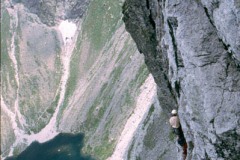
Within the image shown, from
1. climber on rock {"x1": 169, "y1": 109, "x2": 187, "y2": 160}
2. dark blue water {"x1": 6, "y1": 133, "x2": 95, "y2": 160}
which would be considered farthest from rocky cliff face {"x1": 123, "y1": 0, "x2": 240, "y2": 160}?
dark blue water {"x1": 6, "y1": 133, "x2": 95, "y2": 160}

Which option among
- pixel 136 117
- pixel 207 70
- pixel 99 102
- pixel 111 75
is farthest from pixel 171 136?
pixel 111 75

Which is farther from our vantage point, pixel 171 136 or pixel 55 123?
pixel 55 123

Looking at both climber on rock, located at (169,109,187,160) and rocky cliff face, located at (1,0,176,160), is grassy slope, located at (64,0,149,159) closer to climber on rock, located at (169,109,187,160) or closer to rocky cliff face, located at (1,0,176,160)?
rocky cliff face, located at (1,0,176,160)

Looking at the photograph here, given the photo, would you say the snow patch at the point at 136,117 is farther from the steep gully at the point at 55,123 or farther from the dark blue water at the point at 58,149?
the dark blue water at the point at 58,149

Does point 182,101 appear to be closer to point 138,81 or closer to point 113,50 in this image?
point 138,81

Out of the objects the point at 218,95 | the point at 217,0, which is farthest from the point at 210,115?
the point at 217,0

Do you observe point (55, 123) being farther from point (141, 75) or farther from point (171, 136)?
point (171, 136)

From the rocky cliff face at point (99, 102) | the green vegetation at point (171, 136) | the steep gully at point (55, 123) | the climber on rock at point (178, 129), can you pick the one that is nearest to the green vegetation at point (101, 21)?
the rocky cliff face at point (99, 102)
